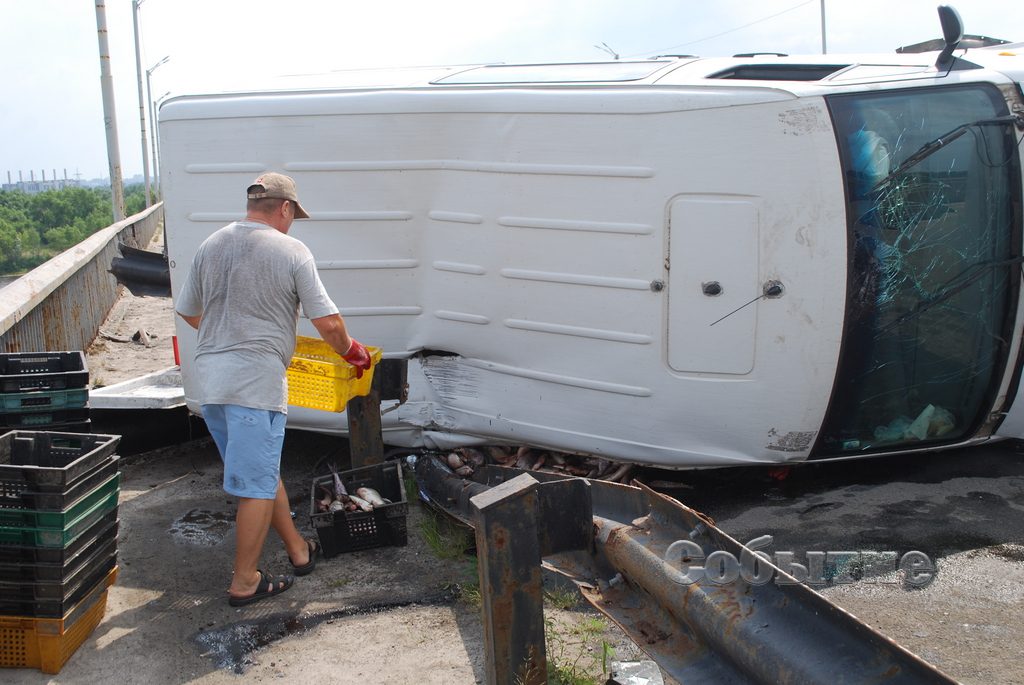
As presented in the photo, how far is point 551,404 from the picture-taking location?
531 centimetres

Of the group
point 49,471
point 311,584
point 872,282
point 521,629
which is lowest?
point 311,584

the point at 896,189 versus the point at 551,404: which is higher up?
the point at 896,189

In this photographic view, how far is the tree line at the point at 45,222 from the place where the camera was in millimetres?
42344

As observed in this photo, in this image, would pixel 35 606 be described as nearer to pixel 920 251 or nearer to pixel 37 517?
pixel 37 517

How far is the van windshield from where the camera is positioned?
4.64m

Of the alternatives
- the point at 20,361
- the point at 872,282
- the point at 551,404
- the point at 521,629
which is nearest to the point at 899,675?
the point at 521,629

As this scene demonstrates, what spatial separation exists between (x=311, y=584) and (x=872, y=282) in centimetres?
310

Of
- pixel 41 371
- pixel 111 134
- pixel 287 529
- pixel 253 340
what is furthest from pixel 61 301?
pixel 111 134

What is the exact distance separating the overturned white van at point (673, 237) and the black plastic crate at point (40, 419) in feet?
4.62

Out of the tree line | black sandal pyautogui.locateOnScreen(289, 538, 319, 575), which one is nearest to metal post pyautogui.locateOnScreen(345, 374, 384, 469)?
black sandal pyautogui.locateOnScreen(289, 538, 319, 575)

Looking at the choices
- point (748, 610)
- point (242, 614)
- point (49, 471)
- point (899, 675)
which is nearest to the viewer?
point (899, 675)

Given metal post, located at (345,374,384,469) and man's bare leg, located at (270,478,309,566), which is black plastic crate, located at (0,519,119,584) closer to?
man's bare leg, located at (270,478,309,566)

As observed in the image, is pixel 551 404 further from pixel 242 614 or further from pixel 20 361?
pixel 20 361

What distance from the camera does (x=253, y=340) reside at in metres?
4.32
